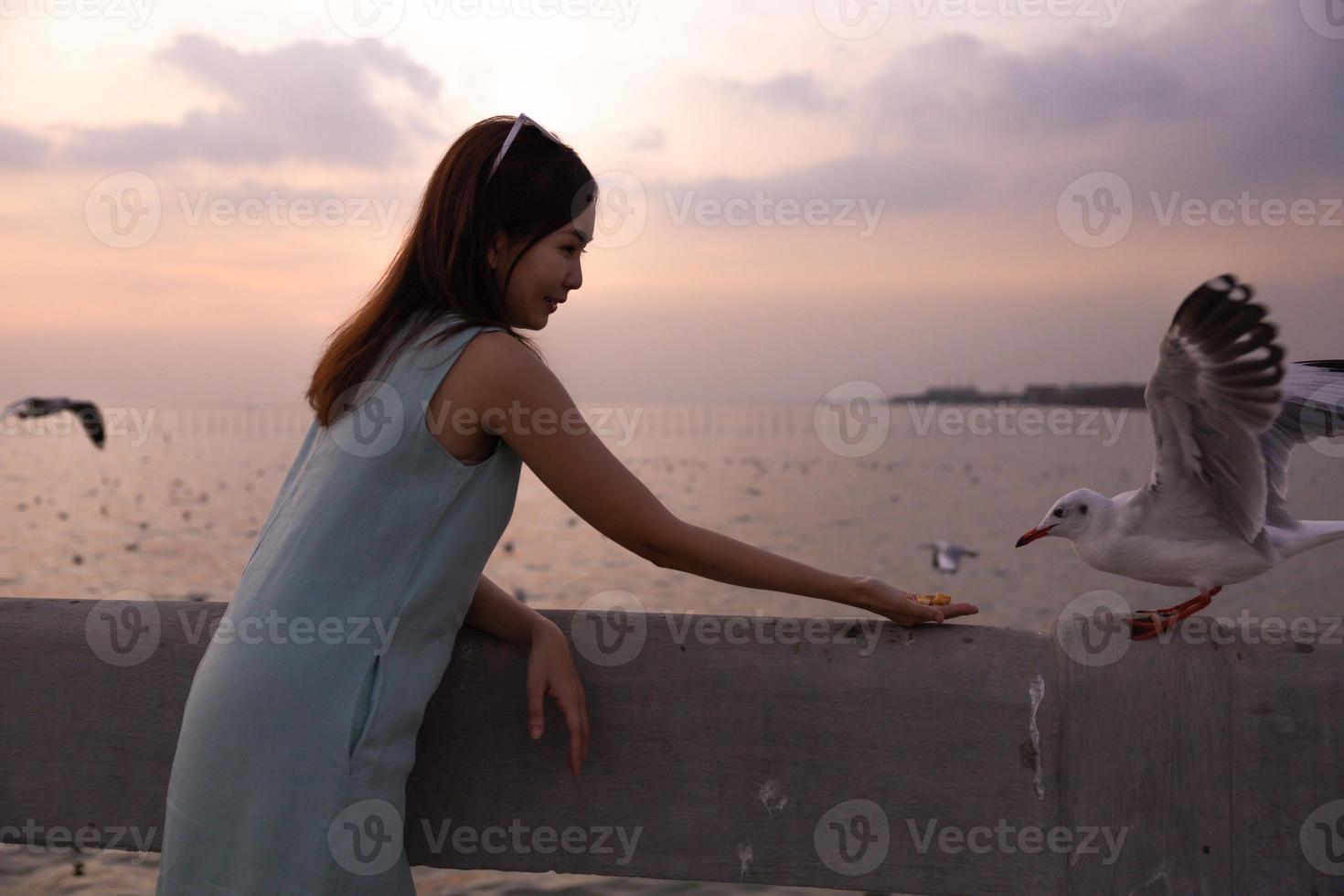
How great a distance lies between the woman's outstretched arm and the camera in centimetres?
216

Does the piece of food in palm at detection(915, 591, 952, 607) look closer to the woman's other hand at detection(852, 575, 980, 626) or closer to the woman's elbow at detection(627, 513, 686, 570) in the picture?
the woman's other hand at detection(852, 575, 980, 626)

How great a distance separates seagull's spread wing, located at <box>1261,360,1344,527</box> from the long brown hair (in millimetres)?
2149

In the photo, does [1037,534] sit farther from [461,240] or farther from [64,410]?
[64,410]

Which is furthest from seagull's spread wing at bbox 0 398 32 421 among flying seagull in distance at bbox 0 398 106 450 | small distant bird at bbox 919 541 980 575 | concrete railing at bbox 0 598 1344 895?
small distant bird at bbox 919 541 980 575

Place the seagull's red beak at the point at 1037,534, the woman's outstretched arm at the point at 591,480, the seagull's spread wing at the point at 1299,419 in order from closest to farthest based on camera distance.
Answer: the woman's outstretched arm at the point at 591,480
the seagull's spread wing at the point at 1299,419
the seagull's red beak at the point at 1037,534

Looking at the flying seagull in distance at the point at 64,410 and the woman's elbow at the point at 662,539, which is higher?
the flying seagull in distance at the point at 64,410

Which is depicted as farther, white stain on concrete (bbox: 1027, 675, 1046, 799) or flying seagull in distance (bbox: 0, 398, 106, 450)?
flying seagull in distance (bbox: 0, 398, 106, 450)

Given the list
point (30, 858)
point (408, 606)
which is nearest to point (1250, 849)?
point (408, 606)

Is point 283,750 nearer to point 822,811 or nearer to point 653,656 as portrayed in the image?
point 653,656

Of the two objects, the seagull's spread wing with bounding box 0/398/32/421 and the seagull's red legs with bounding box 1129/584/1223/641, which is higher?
the seagull's spread wing with bounding box 0/398/32/421

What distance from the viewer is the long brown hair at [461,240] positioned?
2279 mm

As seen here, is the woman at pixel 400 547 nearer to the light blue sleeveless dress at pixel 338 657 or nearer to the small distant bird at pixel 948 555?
the light blue sleeveless dress at pixel 338 657

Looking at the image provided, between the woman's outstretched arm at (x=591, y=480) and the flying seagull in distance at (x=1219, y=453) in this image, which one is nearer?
the woman's outstretched arm at (x=591, y=480)

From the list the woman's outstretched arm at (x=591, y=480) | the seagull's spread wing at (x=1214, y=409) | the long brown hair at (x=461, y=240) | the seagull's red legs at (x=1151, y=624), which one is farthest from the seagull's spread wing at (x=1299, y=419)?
the long brown hair at (x=461, y=240)
